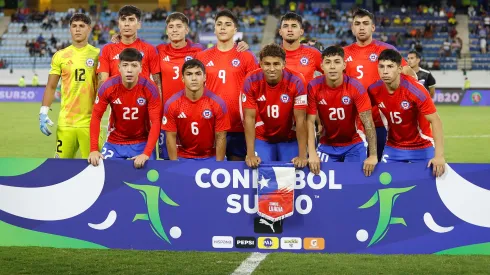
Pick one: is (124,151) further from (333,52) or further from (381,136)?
(381,136)

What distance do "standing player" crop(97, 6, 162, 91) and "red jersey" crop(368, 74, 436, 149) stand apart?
2254 mm

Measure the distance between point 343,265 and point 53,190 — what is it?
2.36 meters

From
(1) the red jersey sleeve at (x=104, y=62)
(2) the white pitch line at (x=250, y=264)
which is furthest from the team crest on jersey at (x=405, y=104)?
(1) the red jersey sleeve at (x=104, y=62)

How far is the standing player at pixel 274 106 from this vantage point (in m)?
6.78

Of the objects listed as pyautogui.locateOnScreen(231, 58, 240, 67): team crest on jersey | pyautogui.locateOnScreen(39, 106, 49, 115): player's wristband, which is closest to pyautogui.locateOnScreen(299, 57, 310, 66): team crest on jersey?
pyautogui.locateOnScreen(231, 58, 240, 67): team crest on jersey

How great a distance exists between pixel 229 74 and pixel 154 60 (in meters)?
0.85

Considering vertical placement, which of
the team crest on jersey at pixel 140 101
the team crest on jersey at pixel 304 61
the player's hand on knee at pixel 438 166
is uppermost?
the team crest on jersey at pixel 304 61

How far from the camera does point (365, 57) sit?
8016 millimetres

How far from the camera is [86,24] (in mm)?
7969

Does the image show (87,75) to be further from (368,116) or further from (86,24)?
(368,116)

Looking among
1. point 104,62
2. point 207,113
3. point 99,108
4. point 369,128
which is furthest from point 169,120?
point 369,128

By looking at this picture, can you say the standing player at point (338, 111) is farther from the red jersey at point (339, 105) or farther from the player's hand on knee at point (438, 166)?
the player's hand on knee at point (438, 166)

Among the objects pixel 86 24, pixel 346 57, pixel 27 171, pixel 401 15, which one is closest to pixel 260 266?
pixel 27 171

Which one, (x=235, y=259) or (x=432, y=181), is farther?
(x=235, y=259)
